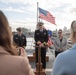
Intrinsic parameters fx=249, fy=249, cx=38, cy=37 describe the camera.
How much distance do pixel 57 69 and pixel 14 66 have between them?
37 centimetres

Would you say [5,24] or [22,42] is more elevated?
[5,24]

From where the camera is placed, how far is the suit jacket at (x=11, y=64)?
66.3 inches

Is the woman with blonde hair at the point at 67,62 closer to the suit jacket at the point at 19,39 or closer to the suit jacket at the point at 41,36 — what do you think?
the suit jacket at the point at 41,36

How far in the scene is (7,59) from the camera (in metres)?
1.70

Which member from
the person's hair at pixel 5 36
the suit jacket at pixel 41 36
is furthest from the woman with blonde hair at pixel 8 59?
the suit jacket at pixel 41 36

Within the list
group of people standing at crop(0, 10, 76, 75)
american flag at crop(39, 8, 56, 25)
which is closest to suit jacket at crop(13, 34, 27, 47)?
american flag at crop(39, 8, 56, 25)

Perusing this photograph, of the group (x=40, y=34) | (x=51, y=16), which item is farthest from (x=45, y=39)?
(x=51, y=16)

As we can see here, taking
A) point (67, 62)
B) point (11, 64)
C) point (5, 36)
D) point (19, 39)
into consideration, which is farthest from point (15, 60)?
point (19, 39)

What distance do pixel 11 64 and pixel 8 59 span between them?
0.04m

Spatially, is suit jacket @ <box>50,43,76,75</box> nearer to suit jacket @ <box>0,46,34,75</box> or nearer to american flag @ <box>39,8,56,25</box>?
suit jacket @ <box>0,46,34,75</box>

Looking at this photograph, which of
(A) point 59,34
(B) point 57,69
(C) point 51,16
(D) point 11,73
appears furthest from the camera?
(C) point 51,16

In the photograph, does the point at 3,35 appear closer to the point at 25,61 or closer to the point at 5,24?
the point at 5,24

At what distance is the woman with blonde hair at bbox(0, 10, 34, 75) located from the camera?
1.69 m

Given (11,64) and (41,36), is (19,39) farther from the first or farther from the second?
A: (11,64)
